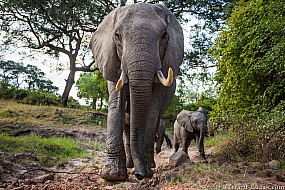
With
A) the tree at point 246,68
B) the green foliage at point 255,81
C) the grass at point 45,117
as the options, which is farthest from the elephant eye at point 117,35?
the grass at point 45,117

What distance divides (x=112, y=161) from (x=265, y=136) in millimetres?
2670

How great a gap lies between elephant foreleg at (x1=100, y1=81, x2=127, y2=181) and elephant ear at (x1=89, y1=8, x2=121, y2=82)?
317 millimetres

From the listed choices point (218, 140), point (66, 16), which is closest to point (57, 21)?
point (66, 16)

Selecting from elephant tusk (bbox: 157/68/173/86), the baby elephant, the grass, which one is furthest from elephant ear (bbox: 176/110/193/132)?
the grass

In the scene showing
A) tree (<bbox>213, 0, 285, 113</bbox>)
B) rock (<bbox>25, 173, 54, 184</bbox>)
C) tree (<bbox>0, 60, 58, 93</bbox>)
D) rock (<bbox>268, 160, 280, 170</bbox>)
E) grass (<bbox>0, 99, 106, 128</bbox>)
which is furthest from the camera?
tree (<bbox>0, 60, 58, 93</bbox>)

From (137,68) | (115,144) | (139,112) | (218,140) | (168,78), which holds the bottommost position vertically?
(218,140)

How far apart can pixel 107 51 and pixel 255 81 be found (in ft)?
14.9

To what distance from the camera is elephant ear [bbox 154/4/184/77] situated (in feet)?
15.1

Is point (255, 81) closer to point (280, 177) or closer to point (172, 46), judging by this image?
point (172, 46)

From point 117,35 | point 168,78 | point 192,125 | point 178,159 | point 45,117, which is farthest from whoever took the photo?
point 45,117

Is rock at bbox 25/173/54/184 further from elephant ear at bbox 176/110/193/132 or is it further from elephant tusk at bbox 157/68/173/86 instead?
elephant ear at bbox 176/110/193/132

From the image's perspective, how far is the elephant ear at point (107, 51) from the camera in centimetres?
457

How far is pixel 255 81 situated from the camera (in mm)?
7812

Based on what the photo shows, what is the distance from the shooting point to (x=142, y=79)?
3988mm
